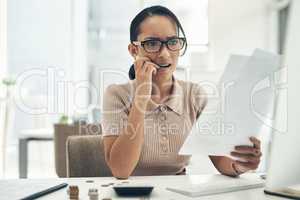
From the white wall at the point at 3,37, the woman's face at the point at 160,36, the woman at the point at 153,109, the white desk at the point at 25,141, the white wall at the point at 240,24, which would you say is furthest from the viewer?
the white wall at the point at 3,37

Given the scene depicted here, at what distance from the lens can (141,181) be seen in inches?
41.1

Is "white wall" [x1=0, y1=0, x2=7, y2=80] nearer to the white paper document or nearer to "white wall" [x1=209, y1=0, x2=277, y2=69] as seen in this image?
"white wall" [x1=209, y1=0, x2=277, y2=69]

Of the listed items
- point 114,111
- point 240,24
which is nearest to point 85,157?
point 114,111

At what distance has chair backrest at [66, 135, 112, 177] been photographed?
1.28 meters

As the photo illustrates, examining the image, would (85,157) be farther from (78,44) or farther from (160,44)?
(78,44)

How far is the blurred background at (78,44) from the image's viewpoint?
4.61 meters

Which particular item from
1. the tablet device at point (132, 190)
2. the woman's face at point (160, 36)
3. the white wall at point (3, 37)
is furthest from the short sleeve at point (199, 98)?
the white wall at point (3, 37)

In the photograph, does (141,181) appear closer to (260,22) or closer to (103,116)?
(103,116)

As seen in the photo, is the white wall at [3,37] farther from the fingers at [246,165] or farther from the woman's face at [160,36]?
the fingers at [246,165]

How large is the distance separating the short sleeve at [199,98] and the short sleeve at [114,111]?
0.80 feet

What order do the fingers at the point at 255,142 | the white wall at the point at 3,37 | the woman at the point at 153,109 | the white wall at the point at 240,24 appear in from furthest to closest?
the white wall at the point at 3,37
the white wall at the point at 240,24
the woman at the point at 153,109
the fingers at the point at 255,142

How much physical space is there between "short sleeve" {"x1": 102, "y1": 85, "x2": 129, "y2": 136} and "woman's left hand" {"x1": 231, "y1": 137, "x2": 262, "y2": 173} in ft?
1.10

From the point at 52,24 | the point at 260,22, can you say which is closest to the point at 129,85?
the point at 260,22

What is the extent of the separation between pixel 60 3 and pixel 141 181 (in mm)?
4301
